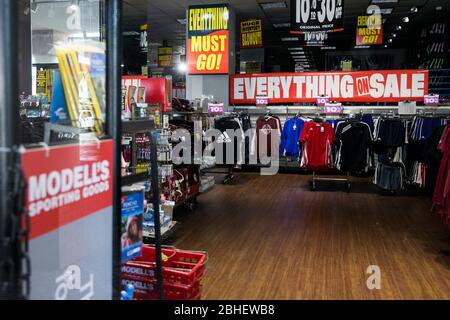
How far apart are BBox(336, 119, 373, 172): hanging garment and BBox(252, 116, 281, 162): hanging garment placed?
153cm

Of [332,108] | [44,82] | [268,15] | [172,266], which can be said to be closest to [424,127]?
[332,108]

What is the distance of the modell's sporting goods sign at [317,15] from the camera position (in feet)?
24.5

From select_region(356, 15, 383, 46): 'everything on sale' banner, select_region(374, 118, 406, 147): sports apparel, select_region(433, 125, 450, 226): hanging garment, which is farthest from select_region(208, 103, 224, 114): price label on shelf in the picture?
select_region(356, 15, 383, 46): 'everything on sale' banner

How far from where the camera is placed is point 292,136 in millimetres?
8820

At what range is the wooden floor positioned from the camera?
3.74 metres

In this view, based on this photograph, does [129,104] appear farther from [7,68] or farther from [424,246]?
[424,246]

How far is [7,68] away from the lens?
117cm

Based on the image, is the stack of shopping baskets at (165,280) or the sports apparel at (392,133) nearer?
the stack of shopping baskets at (165,280)

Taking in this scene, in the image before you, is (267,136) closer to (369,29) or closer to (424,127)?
(424,127)

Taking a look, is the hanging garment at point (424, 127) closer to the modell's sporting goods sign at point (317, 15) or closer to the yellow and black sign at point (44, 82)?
the modell's sporting goods sign at point (317, 15)

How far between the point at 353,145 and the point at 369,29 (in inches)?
174

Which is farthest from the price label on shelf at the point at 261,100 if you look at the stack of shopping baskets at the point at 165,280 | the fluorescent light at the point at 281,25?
the stack of shopping baskets at the point at 165,280

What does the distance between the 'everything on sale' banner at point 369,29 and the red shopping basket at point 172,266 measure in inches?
381

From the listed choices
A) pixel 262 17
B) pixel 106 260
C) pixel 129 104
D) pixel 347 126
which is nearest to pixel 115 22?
pixel 106 260
